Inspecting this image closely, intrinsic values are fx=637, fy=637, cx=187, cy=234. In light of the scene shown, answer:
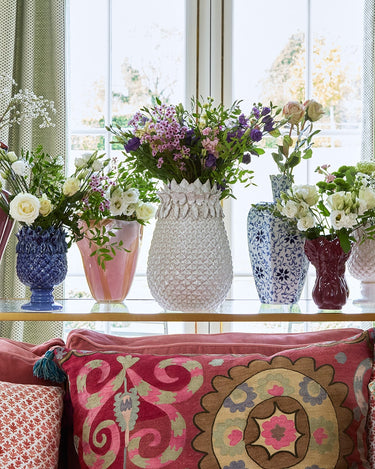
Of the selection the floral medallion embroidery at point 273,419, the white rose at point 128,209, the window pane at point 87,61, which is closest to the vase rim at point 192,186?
the white rose at point 128,209

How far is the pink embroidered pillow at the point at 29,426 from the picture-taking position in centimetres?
127

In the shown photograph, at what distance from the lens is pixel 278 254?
1.60m

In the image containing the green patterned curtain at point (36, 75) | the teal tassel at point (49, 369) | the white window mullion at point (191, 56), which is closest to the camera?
the teal tassel at point (49, 369)

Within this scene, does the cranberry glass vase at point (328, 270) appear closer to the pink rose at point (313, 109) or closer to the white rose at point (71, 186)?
the pink rose at point (313, 109)

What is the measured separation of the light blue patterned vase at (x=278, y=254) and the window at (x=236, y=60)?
1085 mm

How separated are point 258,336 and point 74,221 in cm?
53

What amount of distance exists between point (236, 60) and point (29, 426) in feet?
6.24

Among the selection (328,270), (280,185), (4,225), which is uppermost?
(280,185)

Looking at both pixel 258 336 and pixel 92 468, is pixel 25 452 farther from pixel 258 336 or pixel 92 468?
pixel 258 336

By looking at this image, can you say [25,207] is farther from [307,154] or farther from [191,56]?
[191,56]

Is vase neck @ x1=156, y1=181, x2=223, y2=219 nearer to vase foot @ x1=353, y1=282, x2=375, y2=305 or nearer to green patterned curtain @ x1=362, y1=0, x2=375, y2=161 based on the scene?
vase foot @ x1=353, y1=282, x2=375, y2=305

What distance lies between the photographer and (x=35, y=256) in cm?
154

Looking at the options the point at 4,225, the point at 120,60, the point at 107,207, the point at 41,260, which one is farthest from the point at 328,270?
the point at 120,60

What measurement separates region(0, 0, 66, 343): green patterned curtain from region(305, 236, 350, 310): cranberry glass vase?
1.34 m
